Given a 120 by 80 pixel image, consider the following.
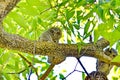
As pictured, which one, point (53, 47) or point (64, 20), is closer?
point (53, 47)

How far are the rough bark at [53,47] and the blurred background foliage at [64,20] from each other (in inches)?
1.9

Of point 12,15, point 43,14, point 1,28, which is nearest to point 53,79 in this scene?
point 43,14

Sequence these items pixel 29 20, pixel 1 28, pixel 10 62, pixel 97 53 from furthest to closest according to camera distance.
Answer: pixel 10 62
pixel 29 20
pixel 97 53
pixel 1 28

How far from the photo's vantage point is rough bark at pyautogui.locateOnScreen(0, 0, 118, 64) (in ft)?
4.44

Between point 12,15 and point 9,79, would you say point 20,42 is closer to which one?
point 12,15

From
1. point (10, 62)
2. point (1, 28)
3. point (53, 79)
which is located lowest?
point (53, 79)

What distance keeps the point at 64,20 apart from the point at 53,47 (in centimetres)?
24

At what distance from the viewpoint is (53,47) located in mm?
1445

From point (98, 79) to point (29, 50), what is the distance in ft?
0.92

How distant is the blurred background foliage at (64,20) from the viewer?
1375 mm

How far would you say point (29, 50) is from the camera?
1.41 m

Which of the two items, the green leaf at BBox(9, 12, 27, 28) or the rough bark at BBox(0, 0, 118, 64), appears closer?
the rough bark at BBox(0, 0, 118, 64)

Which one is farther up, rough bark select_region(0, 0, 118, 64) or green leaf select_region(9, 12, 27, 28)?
green leaf select_region(9, 12, 27, 28)

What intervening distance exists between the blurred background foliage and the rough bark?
0.16ft
